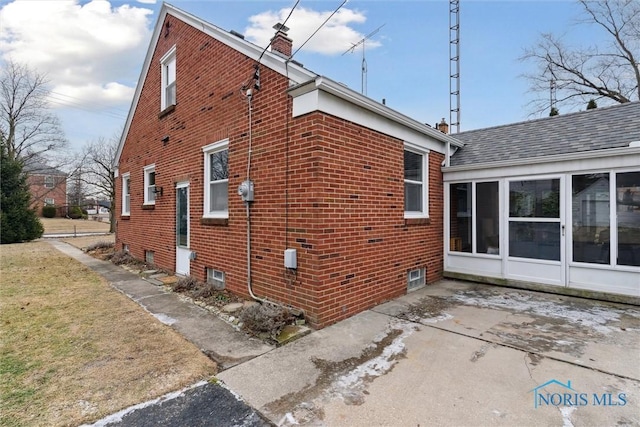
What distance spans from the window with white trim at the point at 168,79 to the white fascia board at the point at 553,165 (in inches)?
293

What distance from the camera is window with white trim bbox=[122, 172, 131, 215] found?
436 inches

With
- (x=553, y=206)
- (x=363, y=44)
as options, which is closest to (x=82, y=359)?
(x=553, y=206)

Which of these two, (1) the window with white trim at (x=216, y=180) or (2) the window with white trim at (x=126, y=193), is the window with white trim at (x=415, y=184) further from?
(2) the window with white trim at (x=126, y=193)

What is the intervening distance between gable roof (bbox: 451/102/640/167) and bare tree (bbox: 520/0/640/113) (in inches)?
646

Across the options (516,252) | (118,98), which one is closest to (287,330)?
(516,252)

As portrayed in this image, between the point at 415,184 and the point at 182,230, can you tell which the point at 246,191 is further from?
the point at 415,184

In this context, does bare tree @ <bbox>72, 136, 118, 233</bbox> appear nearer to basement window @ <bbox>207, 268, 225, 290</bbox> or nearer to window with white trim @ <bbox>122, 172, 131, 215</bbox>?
window with white trim @ <bbox>122, 172, 131, 215</bbox>

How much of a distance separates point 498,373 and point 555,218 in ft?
14.3

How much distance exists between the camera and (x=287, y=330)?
409cm

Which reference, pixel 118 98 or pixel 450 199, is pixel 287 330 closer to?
pixel 450 199

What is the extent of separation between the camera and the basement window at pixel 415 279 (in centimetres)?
624

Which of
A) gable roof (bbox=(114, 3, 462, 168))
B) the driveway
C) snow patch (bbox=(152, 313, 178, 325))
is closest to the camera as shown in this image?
the driveway

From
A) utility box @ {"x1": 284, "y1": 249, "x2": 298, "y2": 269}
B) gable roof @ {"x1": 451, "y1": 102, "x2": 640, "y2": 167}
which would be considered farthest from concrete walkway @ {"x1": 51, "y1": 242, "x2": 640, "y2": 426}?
gable roof @ {"x1": 451, "y1": 102, "x2": 640, "y2": 167}

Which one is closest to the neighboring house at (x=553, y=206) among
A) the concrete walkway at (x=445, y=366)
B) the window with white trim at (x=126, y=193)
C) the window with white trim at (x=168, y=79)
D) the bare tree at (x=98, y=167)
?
the concrete walkway at (x=445, y=366)
